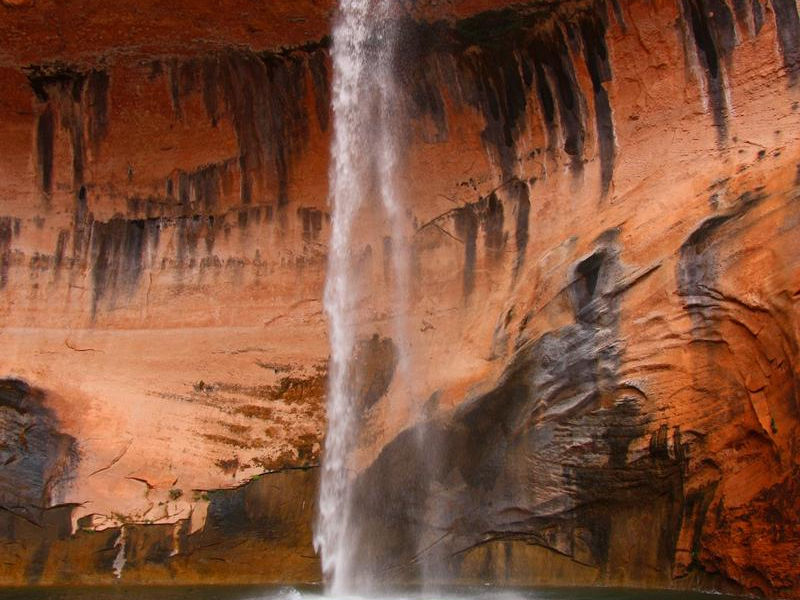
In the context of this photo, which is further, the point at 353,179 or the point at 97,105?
the point at 97,105

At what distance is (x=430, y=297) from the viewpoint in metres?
9.80

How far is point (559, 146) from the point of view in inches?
360

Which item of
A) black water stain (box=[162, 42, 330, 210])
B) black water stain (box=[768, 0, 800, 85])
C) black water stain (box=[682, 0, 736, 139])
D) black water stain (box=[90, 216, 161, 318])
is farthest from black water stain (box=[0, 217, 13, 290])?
black water stain (box=[768, 0, 800, 85])

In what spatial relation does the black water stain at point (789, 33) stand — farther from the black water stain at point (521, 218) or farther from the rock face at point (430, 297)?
the black water stain at point (521, 218)

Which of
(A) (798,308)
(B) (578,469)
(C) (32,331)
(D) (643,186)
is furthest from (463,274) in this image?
(C) (32,331)

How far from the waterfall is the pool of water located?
1.47m

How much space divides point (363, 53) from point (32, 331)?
4.75 m

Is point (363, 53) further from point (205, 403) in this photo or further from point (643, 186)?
point (205, 403)

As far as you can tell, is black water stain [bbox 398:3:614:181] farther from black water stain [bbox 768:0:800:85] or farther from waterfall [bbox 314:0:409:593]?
black water stain [bbox 768:0:800:85]

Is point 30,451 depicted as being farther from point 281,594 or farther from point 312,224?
point 312,224

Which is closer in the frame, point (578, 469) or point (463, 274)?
point (578, 469)

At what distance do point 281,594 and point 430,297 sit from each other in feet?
12.0

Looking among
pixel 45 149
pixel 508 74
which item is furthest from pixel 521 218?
Answer: pixel 45 149

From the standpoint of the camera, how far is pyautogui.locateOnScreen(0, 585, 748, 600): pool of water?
6.63 meters
